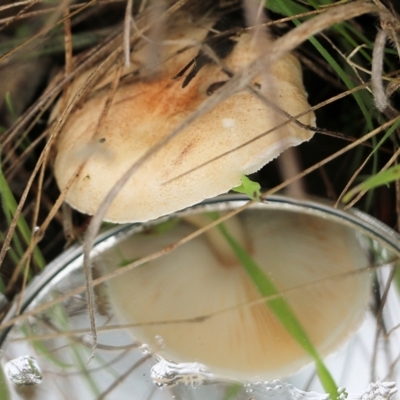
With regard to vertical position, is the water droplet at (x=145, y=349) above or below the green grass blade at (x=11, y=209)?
below

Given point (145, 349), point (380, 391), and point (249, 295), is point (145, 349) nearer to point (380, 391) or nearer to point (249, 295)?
point (249, 295)

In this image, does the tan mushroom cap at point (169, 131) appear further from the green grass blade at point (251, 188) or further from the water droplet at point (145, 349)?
the water droplet at point (145, 349)

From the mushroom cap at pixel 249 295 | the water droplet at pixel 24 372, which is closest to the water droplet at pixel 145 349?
the mushroom cap at pixel 249 295

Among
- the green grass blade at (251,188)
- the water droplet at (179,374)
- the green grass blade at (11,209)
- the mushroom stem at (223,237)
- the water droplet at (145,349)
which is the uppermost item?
the green grass blade at (11,209)

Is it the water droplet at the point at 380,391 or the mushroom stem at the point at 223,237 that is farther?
the mushroom stem at the point at 223,237

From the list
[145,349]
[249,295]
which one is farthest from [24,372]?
[249,295]
